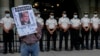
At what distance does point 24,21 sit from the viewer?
7969 mm

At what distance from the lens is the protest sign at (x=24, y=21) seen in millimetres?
7952

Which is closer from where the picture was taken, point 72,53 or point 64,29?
point 72,53

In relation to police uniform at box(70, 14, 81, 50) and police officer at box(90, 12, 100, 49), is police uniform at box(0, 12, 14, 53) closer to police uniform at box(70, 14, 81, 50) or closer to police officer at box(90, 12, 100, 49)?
police uniform at box(70, 14, 81, 50)

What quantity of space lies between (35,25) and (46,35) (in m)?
7.22

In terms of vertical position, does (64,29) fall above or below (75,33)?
above

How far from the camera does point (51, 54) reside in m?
13.9

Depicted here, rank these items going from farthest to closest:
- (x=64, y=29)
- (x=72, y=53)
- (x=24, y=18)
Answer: (x=64, y=29) < (x=72, y=53) < (x=24, y=18)

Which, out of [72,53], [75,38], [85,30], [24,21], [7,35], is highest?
[24,21]

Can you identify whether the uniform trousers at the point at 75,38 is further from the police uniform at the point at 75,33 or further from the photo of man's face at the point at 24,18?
the photo of man's face at the point at 24,18

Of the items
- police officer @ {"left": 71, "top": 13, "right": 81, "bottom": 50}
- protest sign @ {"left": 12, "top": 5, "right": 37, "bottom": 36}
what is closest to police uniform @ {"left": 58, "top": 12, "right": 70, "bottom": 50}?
police officer @ {"left": 71, "top": 13, "right": 81, "bottom": 50}

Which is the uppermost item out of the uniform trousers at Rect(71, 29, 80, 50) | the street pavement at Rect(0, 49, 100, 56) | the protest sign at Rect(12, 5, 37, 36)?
the protest sign at Rect(12, 5, 37, 36)

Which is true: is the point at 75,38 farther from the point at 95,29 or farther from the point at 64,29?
the point at 95,29

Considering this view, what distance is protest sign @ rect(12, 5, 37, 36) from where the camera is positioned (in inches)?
313

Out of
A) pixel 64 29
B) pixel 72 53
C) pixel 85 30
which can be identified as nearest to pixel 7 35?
pixel 64 29
